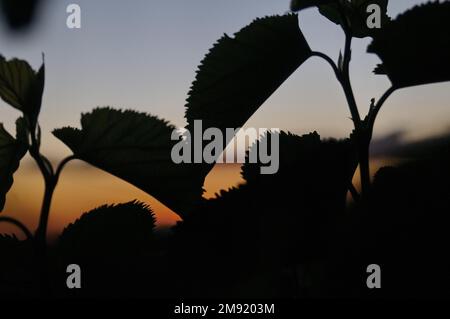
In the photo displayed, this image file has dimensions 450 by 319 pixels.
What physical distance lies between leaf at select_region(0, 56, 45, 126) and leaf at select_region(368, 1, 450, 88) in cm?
39

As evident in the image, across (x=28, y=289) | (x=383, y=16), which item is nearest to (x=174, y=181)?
(x=28, y=289)

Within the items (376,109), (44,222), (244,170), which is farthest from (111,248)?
(376,109)

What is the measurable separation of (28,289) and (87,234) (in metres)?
0.10

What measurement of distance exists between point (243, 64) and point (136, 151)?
167 millimetres

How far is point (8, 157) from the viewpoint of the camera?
75 centimetres

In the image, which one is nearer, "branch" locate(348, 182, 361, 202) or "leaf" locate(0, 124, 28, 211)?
"branch" locate(348, 182, 361, 202)

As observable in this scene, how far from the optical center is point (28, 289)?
2.38 ft

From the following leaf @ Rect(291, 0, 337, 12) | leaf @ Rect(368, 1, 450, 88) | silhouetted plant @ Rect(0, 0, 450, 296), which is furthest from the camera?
leaf @ Rect(291, 0, 337, 12)

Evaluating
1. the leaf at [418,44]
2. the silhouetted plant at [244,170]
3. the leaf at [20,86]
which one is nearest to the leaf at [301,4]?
the silhouetted plant at [244,170]

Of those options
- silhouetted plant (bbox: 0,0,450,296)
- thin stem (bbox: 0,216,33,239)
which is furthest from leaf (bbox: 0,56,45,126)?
thin stem (bbox: 0,216,33,239)

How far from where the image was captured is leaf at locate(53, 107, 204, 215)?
675 mm

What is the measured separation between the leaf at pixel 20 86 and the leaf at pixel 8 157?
0.18 feet

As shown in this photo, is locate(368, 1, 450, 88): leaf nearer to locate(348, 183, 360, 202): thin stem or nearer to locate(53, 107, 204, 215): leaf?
locate(348, 183, 360, 202): thin stem

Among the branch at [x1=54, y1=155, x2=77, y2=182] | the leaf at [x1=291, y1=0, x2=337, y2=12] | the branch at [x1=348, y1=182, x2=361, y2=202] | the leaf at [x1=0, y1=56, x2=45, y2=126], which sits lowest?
the branch at [x1=348, y1=182, x2=361, y2=202]
